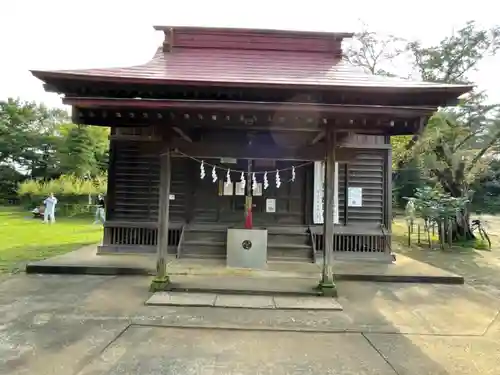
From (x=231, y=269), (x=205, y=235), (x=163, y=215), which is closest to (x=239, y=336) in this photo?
(x=163, y=215)

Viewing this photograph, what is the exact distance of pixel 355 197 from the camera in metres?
8.18

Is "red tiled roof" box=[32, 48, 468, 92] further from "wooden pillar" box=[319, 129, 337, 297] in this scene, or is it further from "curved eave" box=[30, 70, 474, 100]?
"wooden pillar" box=[319, 129, 337, 297]

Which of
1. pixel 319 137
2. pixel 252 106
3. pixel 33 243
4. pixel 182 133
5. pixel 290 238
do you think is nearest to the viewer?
pixel 252 106

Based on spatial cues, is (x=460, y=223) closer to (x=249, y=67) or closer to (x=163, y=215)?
(x=249, y=67)

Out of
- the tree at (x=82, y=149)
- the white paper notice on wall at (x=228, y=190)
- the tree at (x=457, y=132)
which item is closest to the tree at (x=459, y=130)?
the tree at (x=457, y=132)

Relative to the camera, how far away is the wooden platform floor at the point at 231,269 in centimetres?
647

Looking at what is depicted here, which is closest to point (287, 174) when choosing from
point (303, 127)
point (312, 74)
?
point (312, 74)

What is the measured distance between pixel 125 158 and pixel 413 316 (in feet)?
20.8

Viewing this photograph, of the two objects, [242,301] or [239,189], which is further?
[239,189]

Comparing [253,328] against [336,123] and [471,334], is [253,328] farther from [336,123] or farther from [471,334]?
[336,123]

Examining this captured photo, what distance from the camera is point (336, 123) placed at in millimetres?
5125

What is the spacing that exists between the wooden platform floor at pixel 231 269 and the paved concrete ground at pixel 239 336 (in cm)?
94

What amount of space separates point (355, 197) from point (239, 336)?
5140 mm

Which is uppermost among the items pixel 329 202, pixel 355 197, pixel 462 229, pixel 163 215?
pixel 355 197
